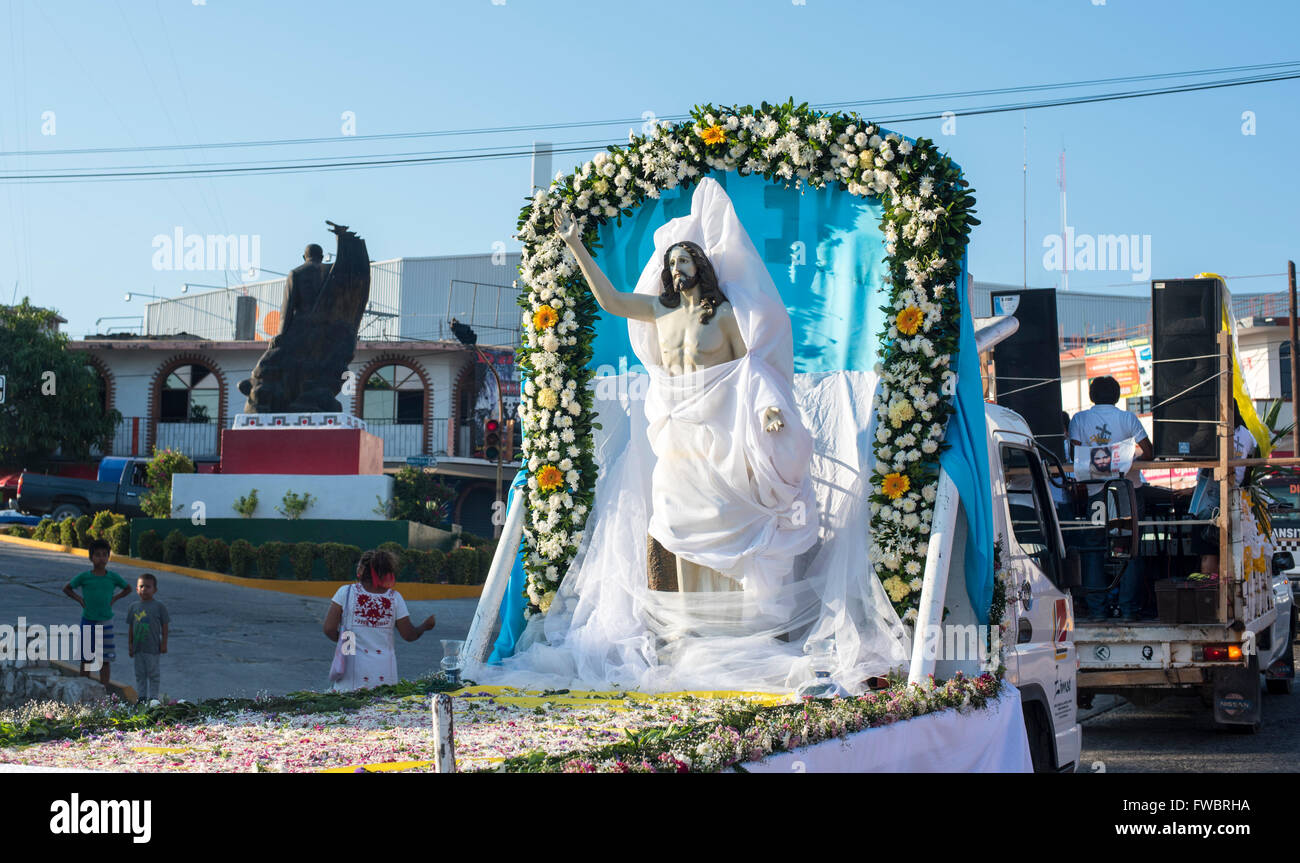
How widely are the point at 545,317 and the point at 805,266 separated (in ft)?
5.84

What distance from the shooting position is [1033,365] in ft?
42.9

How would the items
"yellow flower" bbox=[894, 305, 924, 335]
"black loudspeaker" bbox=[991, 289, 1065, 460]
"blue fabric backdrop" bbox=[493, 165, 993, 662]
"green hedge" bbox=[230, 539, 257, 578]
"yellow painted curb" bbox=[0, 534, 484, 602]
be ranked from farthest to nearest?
1. "green hedge" bbox=[230, 539, 257, 578]
2. "yellow painted curb" bbox=[0, 534, 484, 602]
3. "black loudspeaker" bbox=[991, 289, 1065, 460]
4. "blue fabric backdrop" bbox=[493, 165, 993, 662]
5. "yellow flower" bbox=[894, 305, 924, 335]

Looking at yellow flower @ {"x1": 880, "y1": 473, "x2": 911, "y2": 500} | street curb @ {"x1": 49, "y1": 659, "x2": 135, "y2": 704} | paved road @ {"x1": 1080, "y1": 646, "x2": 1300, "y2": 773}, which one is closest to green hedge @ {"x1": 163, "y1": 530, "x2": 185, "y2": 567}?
street curb @ {"x1": 49, "y1": 659, "x2": 135, "y2": 704}

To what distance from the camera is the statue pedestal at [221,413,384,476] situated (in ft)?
69.1

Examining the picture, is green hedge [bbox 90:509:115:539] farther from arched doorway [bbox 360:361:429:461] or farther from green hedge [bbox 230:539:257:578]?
arched doorway [bbox 360:361:429:461]

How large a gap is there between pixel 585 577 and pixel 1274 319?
31.2 metres

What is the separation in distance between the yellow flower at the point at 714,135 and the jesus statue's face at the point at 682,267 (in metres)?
0.95

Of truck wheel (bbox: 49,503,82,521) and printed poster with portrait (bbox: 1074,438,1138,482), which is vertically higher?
printed poster with portrait (bbox: 1074,438,1138,482)

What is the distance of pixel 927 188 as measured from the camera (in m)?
7.26

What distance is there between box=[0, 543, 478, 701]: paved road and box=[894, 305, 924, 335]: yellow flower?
7180 millimetres

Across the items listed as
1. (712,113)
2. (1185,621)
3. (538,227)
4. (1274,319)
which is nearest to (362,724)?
(538,227)

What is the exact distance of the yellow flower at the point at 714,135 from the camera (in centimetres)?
→ 792

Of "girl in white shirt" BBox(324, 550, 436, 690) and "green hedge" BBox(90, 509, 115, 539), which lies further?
"green hedge" BBox(90, 509, 115, 539)

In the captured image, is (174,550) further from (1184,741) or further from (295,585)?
(1184,741)
